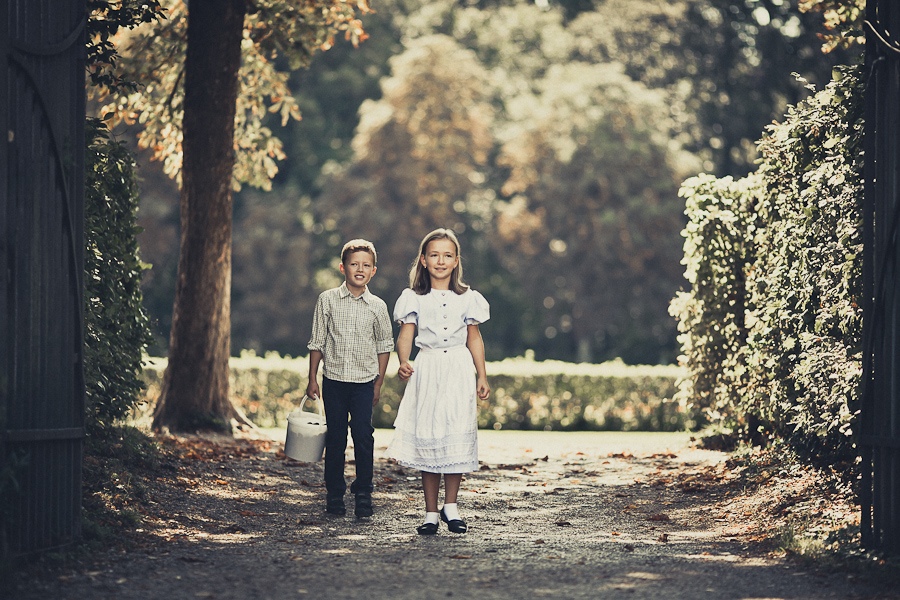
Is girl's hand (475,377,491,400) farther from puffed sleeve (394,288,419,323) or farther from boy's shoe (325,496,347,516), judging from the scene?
boy's shoe (325,496,347,516)

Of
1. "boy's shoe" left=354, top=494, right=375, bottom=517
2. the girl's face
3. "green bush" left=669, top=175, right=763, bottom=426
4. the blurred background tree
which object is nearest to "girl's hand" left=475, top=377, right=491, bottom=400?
the girl's face

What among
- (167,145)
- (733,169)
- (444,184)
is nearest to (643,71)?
(733,169)

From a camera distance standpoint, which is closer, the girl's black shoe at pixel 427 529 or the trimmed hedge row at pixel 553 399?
the girl's black shoe at pixel 427 529

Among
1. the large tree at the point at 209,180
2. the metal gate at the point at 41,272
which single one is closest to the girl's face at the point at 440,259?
the metal gate at the point at 41,272

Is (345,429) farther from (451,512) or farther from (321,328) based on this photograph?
(451,512)

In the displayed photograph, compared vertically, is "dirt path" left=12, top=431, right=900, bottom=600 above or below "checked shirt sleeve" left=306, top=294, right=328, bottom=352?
below

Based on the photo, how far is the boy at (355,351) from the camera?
27.8 feet

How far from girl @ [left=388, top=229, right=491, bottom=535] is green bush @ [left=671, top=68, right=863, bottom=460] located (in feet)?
8.54

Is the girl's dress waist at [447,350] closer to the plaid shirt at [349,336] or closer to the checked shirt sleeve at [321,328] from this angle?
the plaid shirt at [349,336]

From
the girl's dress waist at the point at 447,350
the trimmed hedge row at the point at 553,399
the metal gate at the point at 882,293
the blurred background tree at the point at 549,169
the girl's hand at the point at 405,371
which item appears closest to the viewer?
the metal gate at the point at 882,293

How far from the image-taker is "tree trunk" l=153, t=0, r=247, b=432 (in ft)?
44.8

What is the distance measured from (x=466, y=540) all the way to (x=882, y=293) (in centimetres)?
297

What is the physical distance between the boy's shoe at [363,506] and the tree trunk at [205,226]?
5747 millimetres

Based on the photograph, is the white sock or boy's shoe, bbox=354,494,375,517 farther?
boy's shoe, bbox=354,494,375,517
